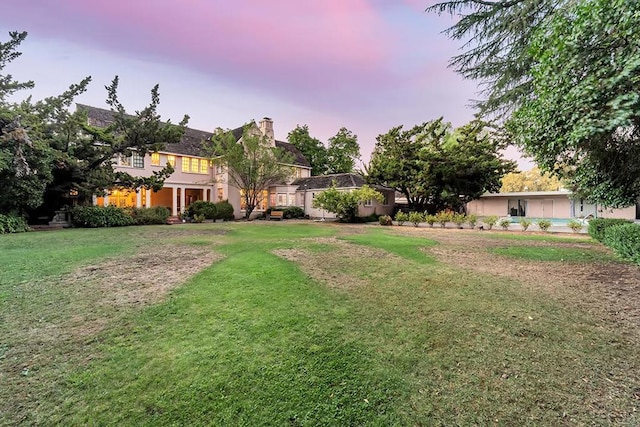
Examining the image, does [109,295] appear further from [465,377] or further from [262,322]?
[465,377]

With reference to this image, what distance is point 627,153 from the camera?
21.6 ft

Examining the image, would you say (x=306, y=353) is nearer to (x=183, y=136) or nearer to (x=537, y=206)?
(x=183, y=136)

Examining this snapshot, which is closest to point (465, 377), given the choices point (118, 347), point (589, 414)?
point (589, 414)

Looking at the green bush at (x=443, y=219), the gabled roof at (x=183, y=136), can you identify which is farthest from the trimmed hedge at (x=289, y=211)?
the green bush at (x=443, y=219)

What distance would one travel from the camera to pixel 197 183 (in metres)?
24.3

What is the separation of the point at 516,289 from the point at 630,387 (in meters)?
2.83

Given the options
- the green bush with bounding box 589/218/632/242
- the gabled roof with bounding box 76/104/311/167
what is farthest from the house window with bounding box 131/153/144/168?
the green bush with bounding box 589/218/632/242

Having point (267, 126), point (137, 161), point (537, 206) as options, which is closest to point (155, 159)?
point (137, 161)

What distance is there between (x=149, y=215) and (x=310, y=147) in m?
24.4

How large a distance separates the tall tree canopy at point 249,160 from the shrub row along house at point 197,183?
0.90m

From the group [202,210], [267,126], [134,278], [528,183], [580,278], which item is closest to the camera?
[134,278]

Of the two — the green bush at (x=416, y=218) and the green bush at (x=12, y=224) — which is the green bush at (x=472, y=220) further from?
the green bush at (x=12, y=224)

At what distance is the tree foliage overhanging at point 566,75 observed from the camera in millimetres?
3746

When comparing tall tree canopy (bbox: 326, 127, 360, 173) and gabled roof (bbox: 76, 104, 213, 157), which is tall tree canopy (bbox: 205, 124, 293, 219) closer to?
gabled roof (bbox: 76, 104, 213, 157)
